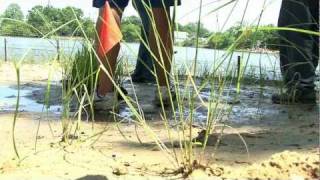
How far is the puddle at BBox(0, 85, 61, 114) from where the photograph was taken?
3.15 m

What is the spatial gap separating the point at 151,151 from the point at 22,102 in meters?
1.82

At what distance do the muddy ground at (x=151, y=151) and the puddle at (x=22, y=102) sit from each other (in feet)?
0.18

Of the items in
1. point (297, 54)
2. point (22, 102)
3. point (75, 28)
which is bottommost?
point (22, 102)

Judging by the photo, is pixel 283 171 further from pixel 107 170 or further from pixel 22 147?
pixel 22 147

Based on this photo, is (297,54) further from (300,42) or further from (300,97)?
(300,97)

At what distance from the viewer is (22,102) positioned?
11.5ft

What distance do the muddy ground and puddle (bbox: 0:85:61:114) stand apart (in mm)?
56

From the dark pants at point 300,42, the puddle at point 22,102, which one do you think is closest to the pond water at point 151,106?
the puddle at point 22,102

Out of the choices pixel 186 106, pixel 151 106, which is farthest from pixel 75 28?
pixel 186 106

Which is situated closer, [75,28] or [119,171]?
[119,171]

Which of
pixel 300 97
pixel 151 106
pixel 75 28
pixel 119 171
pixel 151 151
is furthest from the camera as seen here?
pixel 300 97

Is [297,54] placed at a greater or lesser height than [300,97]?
greater

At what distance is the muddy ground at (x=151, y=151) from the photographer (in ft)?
5.13

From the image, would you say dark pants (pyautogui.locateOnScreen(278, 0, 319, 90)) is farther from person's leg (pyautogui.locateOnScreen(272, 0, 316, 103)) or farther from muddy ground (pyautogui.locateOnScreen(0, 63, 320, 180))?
muddy ground (pyautogui.locateOnScreen(0, 63, 320, 180))
